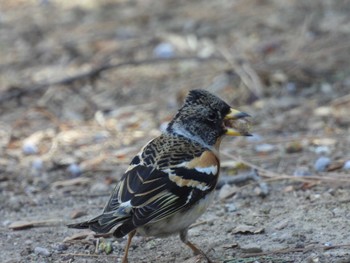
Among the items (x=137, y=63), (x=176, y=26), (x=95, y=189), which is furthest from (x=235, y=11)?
(x=95, y=189)

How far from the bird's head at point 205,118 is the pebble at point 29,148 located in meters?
2.31

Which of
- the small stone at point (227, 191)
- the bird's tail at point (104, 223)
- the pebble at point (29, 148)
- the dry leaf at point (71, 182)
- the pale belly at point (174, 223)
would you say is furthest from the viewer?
the pebble at point (29, 148)

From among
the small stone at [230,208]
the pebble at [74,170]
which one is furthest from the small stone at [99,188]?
the small stone at [230,208]

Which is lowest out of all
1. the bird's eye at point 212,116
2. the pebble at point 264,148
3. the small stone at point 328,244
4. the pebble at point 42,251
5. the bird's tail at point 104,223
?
the pebble at point 264,148

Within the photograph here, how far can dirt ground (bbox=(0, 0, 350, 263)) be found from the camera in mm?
4930

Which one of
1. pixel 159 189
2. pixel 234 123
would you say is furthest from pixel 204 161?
pixel 234 123

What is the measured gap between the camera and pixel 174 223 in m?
4.37

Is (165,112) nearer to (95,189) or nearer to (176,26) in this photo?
(95,189)

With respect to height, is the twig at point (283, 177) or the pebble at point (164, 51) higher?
the pebble at point (164, 51)

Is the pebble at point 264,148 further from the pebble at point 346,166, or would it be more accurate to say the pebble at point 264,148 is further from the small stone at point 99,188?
the small stone at point 99,188

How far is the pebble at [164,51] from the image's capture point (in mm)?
8852

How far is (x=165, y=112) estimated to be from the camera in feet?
24.9

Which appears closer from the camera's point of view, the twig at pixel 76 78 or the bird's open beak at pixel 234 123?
the bird's open beak at pixel 234 123

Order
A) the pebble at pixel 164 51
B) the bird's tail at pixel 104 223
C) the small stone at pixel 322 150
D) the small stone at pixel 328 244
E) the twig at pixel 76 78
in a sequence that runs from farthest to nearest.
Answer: the pebble at pixel 164 51, the twig at pixel 76 78, the small stone at pixel 322 150, the small stone at pixel 328 244, the bird's tail at pixel 104 223
